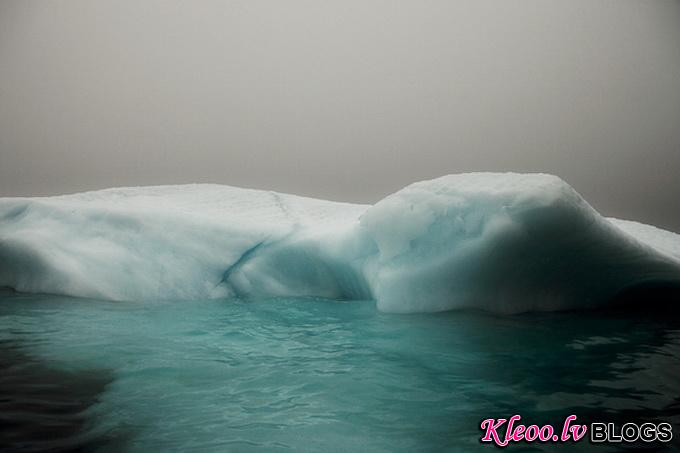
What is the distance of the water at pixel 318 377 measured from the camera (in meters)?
1.33

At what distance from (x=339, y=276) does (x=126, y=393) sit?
2.31 meters

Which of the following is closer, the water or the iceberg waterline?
the water

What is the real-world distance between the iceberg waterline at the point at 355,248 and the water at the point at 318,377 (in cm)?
29

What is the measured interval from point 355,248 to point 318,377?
1.68m

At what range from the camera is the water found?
1.33 metres

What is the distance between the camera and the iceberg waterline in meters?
2.76

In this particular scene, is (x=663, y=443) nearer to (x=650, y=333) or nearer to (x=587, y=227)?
(x=650, y=333)

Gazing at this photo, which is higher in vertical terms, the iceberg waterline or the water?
the iceberg waterline

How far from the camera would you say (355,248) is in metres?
3.43

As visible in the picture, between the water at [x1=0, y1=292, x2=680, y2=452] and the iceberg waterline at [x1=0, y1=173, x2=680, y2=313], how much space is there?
0.29m

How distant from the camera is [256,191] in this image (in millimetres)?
5027

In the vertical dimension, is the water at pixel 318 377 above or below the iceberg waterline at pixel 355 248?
below

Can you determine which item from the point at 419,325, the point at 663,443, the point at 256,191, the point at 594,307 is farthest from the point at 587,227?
the point at 256,191

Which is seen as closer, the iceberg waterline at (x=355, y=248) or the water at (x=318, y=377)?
the water at (x=318, y=377)
